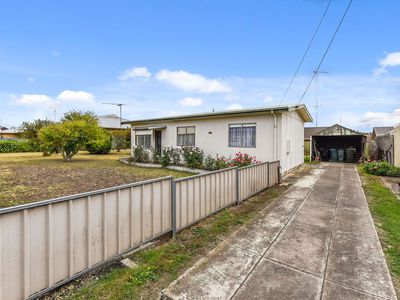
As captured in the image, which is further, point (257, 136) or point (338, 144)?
point (338, 144)

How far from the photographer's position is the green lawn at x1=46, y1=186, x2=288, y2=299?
2240 millimetres

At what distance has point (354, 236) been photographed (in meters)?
3.70

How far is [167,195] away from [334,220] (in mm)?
3537

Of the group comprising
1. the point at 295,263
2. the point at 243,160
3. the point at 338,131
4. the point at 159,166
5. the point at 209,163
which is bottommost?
the point at 295,263

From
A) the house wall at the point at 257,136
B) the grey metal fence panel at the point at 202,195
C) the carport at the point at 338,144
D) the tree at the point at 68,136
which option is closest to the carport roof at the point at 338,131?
the carport at the point at 338,144

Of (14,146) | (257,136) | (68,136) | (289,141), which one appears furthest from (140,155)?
(14,146)

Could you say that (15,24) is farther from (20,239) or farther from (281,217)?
(281,217)

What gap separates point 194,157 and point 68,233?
946 cm

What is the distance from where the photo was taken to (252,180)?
6.25 meters

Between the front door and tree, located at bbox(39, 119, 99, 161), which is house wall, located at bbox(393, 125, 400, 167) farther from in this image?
tree, located at bbox(39, 119, 99, 161)

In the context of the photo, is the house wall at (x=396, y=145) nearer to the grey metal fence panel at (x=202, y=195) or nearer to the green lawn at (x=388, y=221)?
the green lawn at (x=388, y=221)

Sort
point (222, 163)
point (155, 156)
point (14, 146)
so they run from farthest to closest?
point (14, 146), point (155, 156), point (222, 163)

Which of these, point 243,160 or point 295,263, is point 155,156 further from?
point 295,263

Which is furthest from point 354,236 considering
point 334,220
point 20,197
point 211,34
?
point 211,34
